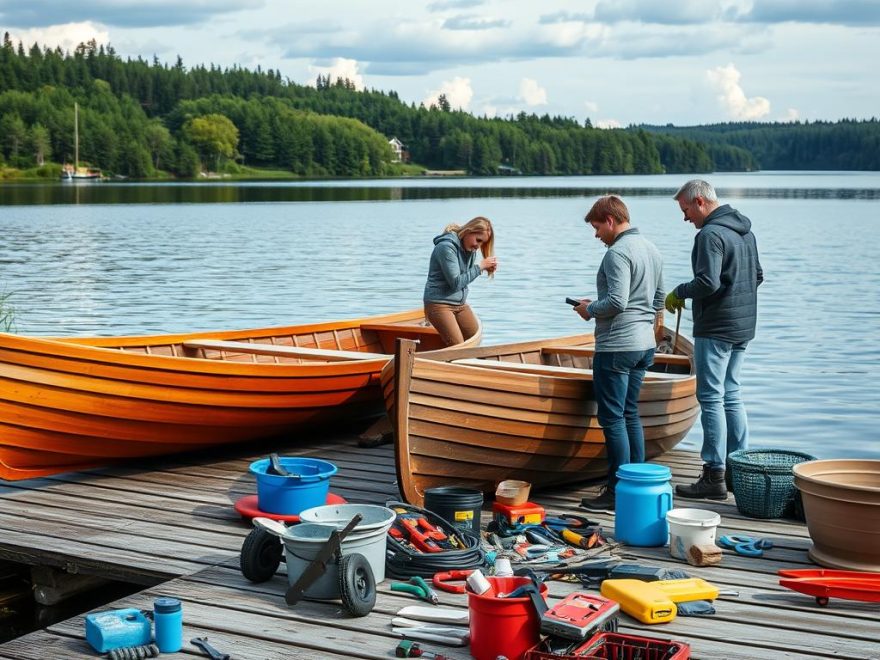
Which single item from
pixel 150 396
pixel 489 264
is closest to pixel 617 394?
pixel 489 264

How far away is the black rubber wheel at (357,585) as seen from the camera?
4.88 meters

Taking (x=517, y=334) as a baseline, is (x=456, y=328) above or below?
above

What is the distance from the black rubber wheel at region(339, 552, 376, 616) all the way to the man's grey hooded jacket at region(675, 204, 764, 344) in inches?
105

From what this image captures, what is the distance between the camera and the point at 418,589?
517 cm

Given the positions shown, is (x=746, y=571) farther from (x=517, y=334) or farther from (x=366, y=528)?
(x=517, y=334)

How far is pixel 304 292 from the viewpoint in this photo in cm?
2683

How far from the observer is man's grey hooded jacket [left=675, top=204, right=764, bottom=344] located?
6523 mm

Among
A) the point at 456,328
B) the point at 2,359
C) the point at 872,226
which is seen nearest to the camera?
the point at 2,359

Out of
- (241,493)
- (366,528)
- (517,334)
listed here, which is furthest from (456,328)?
(517,334)

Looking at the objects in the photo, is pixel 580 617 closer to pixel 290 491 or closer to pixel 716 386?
pixel 290 491

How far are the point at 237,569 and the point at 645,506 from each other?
83.0 inches

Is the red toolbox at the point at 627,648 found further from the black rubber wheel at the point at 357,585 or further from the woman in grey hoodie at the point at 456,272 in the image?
the woman in grey hoodie at the point at 456,272

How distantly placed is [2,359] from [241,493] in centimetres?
167

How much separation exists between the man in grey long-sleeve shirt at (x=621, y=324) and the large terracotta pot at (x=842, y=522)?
1.14m
